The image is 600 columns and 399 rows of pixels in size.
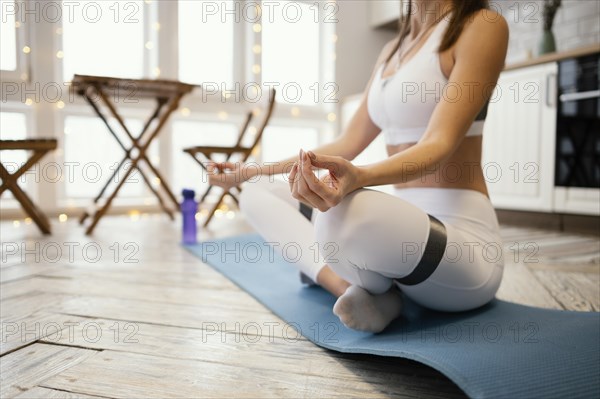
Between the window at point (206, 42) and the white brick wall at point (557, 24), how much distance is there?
6.69 ft

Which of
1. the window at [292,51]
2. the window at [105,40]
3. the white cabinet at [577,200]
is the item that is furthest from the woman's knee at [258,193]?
the window at [292,51]

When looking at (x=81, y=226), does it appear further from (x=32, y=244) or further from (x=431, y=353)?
(x=431, y=353)

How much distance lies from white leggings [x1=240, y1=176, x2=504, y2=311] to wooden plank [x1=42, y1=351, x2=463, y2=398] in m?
0.20

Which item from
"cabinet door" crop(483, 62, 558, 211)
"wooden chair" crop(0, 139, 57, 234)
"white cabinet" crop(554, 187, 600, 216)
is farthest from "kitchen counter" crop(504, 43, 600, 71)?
"wooden chair" crop(0, 139, 57, 234)

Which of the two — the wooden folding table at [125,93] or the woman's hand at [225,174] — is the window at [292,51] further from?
the woman's hand at [225,174]

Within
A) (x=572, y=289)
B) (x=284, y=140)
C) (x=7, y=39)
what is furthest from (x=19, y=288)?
(x=284, y=140)

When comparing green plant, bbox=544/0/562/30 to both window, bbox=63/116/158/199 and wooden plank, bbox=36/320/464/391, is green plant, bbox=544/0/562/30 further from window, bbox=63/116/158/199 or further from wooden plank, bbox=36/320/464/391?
wooden plank, bbox=36/320/464/391

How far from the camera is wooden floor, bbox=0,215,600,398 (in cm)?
78

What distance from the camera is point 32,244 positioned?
2.14 metres

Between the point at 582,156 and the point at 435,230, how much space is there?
7.23 feet

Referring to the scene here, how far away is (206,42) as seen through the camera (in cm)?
392

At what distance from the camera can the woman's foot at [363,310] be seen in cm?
91

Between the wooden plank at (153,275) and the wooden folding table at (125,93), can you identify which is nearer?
the wooden plank at (153,275)

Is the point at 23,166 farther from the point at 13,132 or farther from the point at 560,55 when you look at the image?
the point at 560,55
